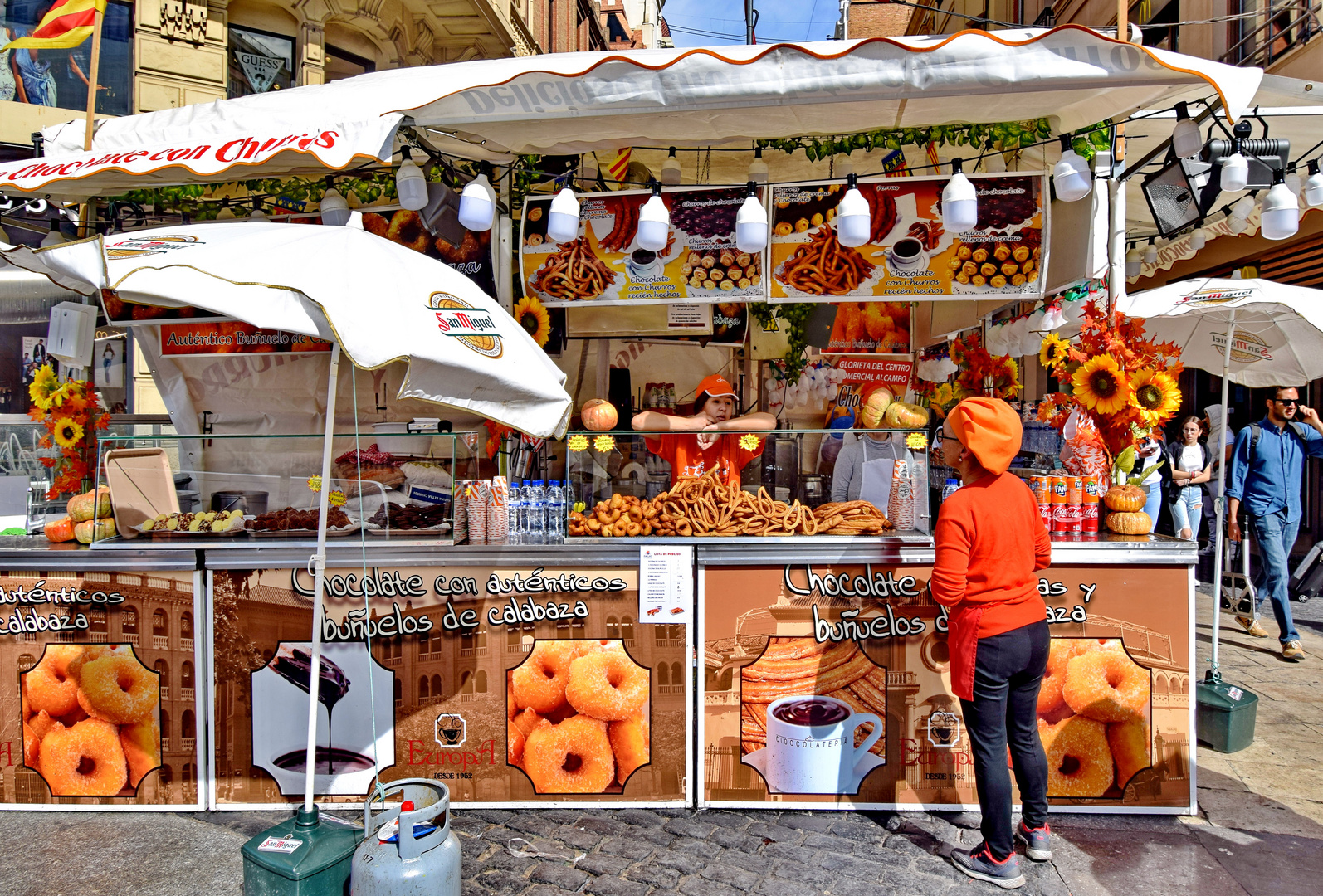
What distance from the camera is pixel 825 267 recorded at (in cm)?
527

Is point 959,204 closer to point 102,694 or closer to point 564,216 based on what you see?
point 564,216

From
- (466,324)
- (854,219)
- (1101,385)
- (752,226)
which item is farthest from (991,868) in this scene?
(752,226)

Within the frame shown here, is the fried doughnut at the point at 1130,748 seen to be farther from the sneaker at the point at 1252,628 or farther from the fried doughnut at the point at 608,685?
the sneaker at the point at 1252,628

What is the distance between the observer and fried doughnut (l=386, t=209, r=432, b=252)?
5.55 m

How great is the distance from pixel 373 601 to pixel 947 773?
2991mm

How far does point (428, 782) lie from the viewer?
122 inches

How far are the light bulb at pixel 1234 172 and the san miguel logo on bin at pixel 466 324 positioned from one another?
14.1ft

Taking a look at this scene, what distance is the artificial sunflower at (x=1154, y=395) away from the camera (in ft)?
14.3

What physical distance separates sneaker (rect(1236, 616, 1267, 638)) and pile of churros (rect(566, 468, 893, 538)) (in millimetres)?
5309

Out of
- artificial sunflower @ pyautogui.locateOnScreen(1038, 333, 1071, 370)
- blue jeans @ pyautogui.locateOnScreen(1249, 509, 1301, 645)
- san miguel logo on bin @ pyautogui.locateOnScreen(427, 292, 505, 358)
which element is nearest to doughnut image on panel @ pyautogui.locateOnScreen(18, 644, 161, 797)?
san miguel logo on bin @ pyautogui.locateOnScreen(427, 292, 505, 358)

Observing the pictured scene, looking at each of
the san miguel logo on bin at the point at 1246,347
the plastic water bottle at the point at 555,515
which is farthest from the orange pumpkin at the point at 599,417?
the san miguel logo on bin at the point at 1246,347

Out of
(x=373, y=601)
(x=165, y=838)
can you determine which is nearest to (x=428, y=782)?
(x=373, y=601)

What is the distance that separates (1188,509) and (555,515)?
747 centimetres

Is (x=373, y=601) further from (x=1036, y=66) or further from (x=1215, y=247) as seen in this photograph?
(x=1215, y=247)
